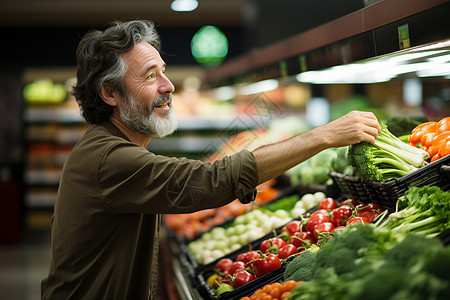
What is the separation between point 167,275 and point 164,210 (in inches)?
99.9

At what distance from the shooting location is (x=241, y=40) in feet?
36.0

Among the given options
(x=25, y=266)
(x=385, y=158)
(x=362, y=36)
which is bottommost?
(x=25, y=266)

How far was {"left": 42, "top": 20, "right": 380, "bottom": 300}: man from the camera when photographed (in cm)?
186

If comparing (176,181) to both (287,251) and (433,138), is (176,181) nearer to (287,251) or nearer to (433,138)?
(287,251)

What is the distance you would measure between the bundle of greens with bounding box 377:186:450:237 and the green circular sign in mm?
8502

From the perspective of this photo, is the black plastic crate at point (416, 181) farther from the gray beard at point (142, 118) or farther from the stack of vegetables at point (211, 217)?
the stack of vegetables at point (211, 217)

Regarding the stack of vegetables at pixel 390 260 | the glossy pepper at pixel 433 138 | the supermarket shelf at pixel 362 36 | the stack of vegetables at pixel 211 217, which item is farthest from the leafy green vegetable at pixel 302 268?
the stack of vegetables at pixel 211 217

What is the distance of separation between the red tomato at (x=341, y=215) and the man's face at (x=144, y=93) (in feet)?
3.16

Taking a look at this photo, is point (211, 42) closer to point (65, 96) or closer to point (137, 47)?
point (65, 96)

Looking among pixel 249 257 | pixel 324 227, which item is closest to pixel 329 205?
pixel 324 227

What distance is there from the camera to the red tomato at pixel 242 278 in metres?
2.52

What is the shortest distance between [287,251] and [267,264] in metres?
0.15

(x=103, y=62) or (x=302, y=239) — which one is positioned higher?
(x=103, y=62)

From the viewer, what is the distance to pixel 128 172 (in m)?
1.91
